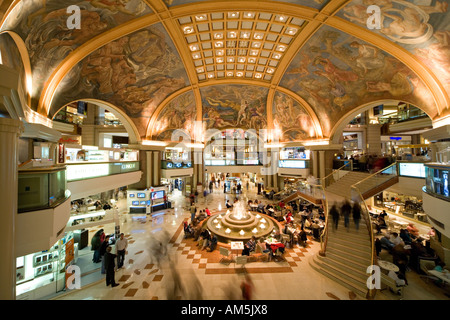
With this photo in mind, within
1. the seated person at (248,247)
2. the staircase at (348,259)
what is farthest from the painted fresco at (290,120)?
the seated person at (248,247)

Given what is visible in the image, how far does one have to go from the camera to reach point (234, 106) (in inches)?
730

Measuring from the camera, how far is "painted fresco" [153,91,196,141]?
1552 cm

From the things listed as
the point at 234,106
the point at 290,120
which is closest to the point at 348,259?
the point at 290,120

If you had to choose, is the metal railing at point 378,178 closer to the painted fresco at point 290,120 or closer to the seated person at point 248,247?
the painted fresco at point 290,120

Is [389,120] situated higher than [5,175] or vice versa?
[389,120]

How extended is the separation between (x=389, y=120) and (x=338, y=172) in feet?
38.4

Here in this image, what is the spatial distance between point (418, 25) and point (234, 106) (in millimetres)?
13715

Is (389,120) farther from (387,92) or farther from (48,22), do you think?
(48,22)

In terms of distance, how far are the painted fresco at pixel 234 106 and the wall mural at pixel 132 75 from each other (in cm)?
374

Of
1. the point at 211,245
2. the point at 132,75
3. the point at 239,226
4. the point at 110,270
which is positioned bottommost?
the point at 211,245

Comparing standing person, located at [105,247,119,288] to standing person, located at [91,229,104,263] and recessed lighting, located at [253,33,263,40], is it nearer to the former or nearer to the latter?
standing person, located at [91,229,104,263]

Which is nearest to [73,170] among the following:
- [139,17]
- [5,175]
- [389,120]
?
[5,175]

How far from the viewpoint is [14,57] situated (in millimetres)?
5285

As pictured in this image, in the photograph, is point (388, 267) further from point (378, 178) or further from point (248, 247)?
point (378, 178)
